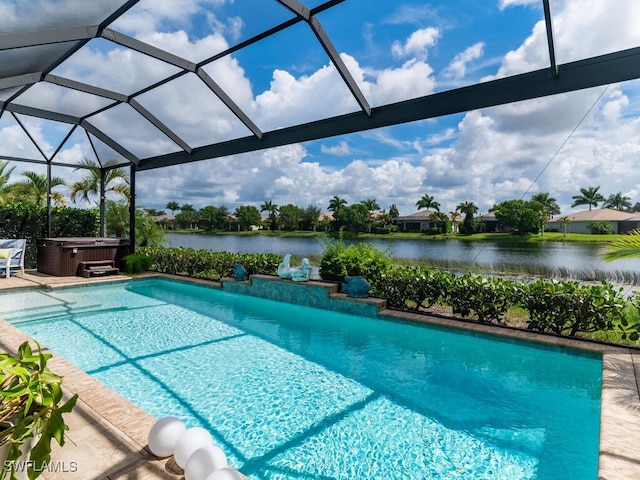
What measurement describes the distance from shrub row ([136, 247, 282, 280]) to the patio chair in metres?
2.87

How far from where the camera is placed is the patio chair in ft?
30.9

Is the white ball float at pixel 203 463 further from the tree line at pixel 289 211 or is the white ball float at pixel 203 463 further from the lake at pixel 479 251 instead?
the tree line at pixel 289 211

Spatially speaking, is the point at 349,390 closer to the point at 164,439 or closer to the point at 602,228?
the point at 164,439

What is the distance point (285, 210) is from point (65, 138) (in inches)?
1020

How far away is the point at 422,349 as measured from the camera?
5.10 m

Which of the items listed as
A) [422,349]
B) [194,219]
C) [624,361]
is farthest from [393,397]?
[194,219]

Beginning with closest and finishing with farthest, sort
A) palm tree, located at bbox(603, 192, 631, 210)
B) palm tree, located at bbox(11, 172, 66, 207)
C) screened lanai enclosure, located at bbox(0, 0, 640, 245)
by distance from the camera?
screened lanai enclosure, located at bbox(0, 0, 640, 245) < palm tree, located at bbox(11, 172, 66, 207) < palm tree, located at bbox(603, 192, 631, 210)

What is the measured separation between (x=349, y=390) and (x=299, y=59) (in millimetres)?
4546

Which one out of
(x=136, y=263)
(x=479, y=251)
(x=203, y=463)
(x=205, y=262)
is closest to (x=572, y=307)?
(x=479, y=251)

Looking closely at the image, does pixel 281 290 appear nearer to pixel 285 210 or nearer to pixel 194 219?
pixel 285 210

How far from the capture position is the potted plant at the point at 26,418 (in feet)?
4.10

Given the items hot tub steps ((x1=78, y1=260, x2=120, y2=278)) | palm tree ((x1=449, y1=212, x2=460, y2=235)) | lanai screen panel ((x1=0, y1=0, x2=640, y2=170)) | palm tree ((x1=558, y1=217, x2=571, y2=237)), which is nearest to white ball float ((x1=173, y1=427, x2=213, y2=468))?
lanai screen panel ((x1=0, y1=0, x2=640, y2=170))

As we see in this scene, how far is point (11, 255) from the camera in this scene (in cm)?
960

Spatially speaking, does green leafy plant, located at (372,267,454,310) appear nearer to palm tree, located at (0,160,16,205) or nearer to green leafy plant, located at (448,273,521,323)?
green leafy plant, located at (448,273,521,323)
